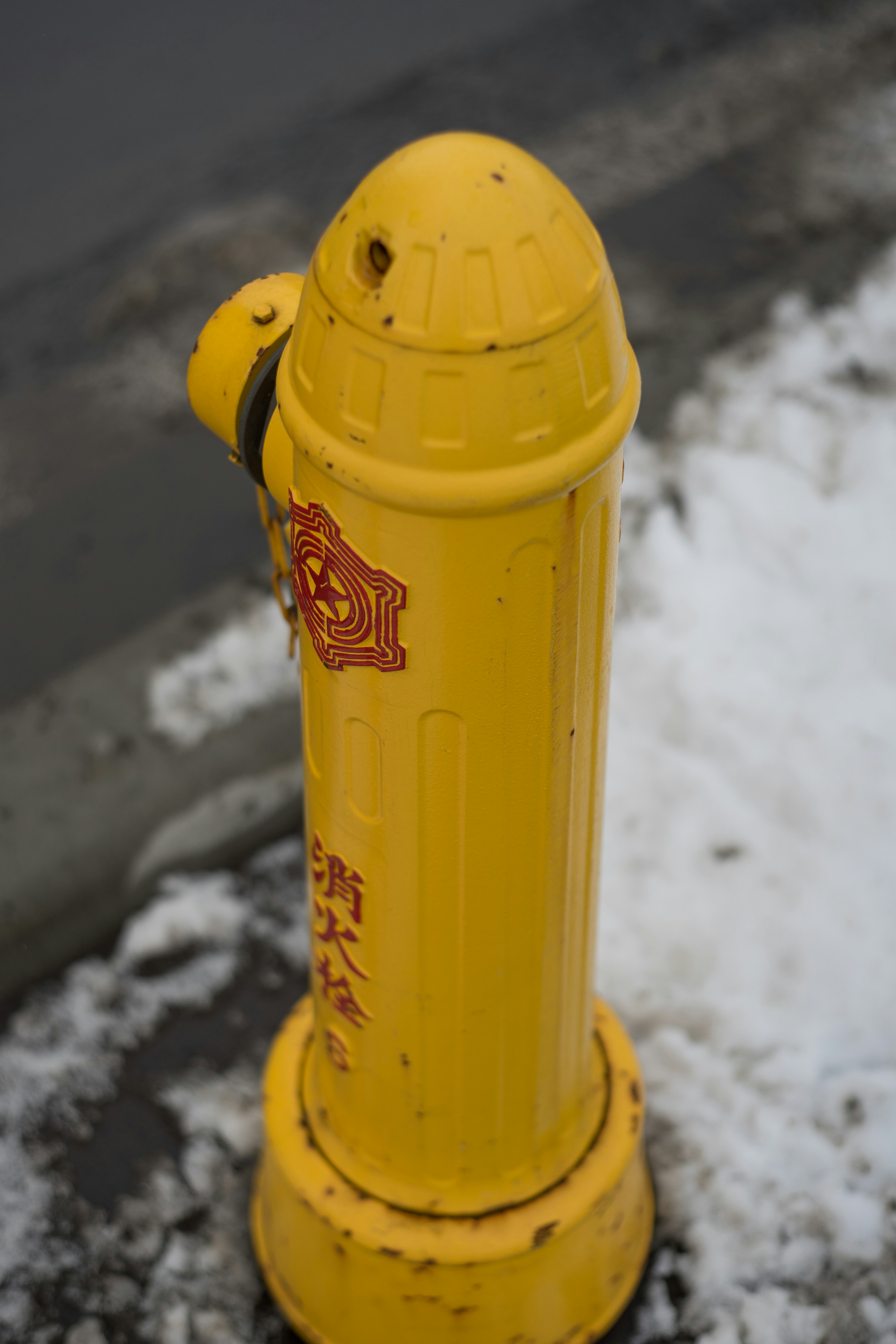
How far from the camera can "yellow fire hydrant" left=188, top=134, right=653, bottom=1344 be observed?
1.13 meters

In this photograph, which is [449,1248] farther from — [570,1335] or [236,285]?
[236,285]

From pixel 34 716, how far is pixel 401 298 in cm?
196

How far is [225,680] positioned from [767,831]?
1.24m

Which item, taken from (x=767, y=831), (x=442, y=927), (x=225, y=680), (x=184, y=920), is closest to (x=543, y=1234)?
(x=442, y=927)

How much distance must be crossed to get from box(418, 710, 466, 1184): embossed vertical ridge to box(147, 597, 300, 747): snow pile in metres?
1.28

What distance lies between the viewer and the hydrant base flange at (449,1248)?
1.79m

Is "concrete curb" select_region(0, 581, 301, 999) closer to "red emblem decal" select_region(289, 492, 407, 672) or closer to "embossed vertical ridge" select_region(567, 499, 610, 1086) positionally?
"embossed vertical ridge" select_region(567, 499, 610, 1086)

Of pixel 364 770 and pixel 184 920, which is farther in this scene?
pixel 184 920

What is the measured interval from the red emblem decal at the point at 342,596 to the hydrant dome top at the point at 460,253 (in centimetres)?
22

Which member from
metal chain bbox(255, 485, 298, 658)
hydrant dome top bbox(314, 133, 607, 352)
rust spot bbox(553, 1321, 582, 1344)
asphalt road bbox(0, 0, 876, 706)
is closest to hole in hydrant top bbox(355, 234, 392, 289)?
hydrant dome top bbox(314, 133, 607, 352)

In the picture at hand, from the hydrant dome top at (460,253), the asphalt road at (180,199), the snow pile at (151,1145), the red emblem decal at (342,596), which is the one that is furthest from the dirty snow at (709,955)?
the hydrant dome top at (460,253)

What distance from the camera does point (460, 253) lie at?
1.10 metres

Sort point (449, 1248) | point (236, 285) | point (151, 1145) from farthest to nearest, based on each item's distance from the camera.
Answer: point (236, 285), point (151, 1145), point (449, 1248)

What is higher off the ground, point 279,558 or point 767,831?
point 279,558
